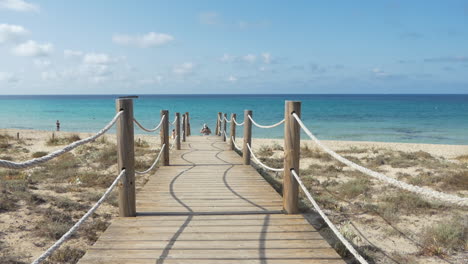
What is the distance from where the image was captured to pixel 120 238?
3326 millimetres

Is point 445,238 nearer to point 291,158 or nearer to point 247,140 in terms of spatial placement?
point 291,158

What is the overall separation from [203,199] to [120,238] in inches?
66.4

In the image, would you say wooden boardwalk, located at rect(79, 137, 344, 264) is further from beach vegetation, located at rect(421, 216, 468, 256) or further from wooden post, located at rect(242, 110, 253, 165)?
beach vegetation, located at rect(421, 216, 468, 256)

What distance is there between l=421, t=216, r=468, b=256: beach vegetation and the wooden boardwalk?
8.01 feet

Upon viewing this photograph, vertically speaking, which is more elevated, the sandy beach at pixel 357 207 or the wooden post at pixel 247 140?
the wooden post at pixel 247 140

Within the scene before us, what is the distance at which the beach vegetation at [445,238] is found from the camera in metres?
5.03

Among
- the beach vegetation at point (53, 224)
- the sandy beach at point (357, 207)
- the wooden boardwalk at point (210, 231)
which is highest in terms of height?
the wooden boardwalk at point (210, 231)

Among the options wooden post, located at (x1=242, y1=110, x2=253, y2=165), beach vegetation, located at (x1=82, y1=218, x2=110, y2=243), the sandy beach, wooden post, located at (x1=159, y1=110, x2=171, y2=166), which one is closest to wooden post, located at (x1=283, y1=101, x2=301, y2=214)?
the sandy beach

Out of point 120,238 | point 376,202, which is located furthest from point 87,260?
point 376,202

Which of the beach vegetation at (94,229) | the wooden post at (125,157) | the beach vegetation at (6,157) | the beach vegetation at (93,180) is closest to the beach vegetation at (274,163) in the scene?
the beach vegetation at (93,180)

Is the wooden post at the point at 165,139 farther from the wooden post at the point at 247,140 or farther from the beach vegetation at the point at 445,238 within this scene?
the beach vegetation at the point at 445,238

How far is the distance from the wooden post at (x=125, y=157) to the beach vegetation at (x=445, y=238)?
4224 millimetres

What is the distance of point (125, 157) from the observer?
13.0 ft

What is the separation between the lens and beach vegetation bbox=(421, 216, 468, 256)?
5.03 m
